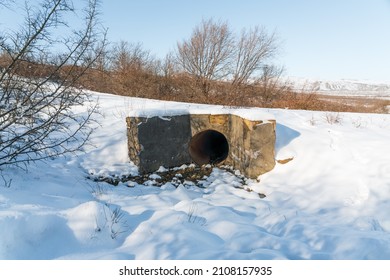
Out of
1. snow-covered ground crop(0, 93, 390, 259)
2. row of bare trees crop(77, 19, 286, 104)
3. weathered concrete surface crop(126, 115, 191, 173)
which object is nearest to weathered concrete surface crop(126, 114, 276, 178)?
weathered concrete surface crop(126, 115, 191, 173)

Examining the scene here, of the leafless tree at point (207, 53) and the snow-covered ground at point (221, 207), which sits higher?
the leafless tree at point (207, 53)

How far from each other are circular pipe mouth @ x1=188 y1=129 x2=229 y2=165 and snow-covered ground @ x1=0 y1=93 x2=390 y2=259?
78cm

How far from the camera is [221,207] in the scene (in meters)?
3.43

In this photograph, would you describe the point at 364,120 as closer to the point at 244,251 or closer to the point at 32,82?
the point at 244,251

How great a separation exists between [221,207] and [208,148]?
3.49 m

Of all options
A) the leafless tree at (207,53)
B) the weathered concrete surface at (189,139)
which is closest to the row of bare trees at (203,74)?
the leafless tree at (207,53)

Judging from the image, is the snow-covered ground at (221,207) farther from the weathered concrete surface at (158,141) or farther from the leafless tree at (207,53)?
the leafless tree at (207,53)

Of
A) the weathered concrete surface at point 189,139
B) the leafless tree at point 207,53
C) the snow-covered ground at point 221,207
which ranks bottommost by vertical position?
the snow-covered ground at point 221,207

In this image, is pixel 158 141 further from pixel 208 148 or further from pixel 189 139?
pixel 208 148

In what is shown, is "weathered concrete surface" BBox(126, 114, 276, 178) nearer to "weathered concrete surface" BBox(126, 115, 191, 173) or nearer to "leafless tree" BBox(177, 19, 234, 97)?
"weathered concrete surface" BBox(126, 115, 191, 173)

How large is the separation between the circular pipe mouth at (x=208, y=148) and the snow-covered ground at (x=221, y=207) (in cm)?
78

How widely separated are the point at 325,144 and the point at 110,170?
4.24 m

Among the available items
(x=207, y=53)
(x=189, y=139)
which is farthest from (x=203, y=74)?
(x=189, y=139)

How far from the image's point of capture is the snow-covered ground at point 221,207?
2160mm
